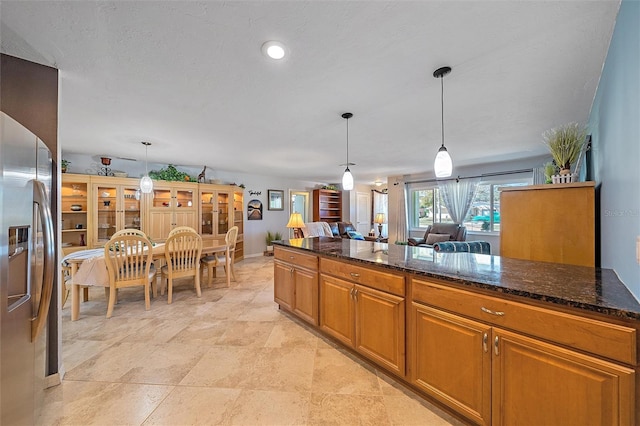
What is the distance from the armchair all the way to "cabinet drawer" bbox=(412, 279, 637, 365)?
465 cm

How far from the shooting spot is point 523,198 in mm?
2096

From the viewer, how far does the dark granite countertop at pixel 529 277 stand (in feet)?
3.36

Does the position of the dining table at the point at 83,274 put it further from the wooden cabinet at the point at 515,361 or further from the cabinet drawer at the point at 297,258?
the wooden cabinet at the point at 515,361

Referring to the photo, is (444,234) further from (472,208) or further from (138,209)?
(138,209)

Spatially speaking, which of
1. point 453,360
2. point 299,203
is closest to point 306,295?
point 453,360

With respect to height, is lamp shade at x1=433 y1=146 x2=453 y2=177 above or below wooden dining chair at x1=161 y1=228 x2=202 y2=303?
above

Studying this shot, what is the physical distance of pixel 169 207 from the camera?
5289mm

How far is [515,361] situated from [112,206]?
6.03m

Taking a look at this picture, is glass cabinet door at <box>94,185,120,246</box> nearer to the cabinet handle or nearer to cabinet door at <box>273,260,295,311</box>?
cabinet door at <box>273,260,295,311</box>

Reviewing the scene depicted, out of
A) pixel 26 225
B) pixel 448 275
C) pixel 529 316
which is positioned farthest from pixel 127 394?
pixel 529 316

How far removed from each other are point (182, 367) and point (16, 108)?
2150 millimetres

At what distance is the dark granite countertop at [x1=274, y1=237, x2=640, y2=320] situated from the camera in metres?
1.03

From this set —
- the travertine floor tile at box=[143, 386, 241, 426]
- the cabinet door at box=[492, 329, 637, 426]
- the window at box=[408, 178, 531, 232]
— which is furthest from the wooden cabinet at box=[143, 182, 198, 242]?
the window at box=[408, 178, 531, 232]

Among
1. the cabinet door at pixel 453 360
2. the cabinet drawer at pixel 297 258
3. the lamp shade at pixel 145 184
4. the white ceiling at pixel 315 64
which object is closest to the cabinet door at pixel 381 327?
the cabinet door at pixel 453 360
